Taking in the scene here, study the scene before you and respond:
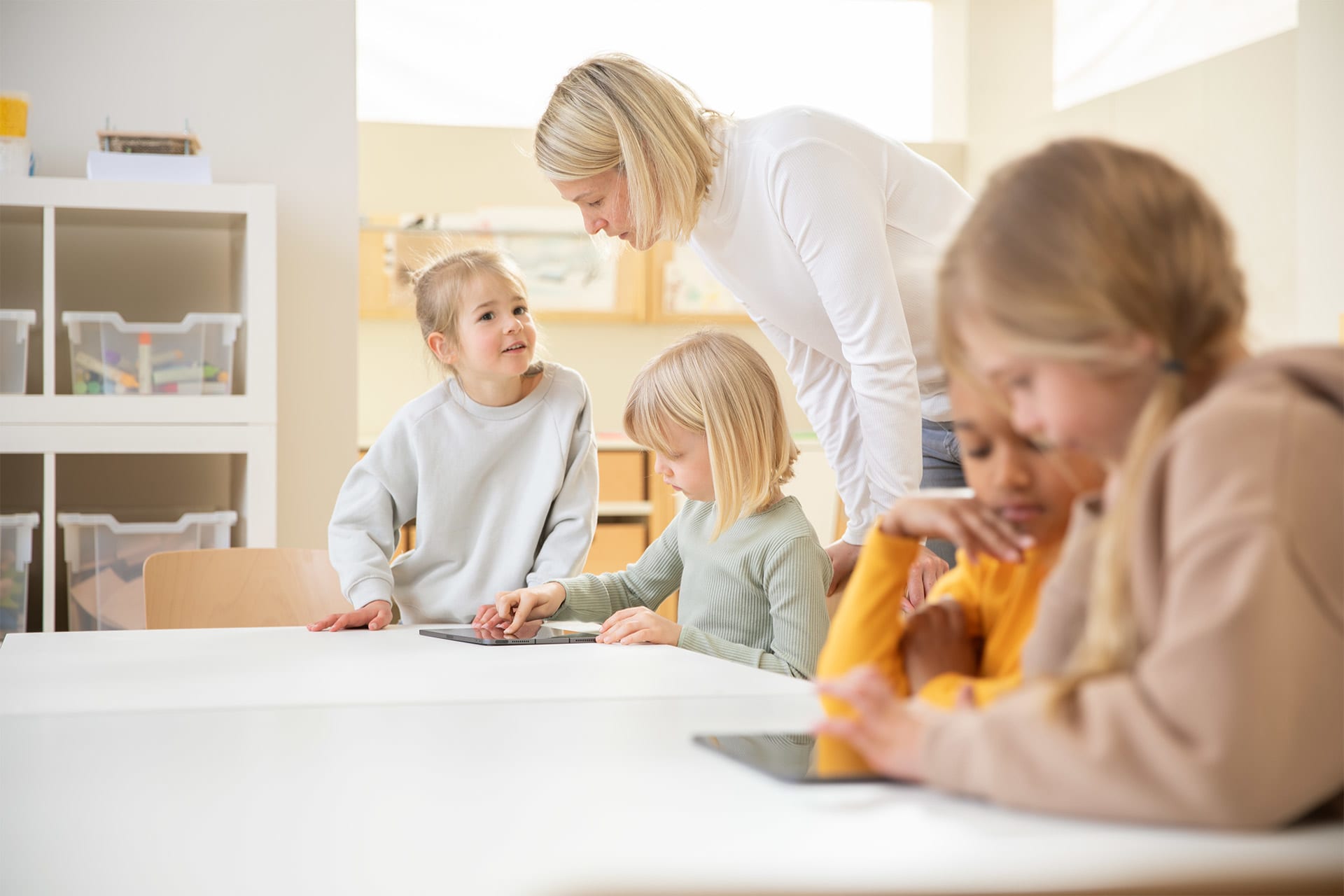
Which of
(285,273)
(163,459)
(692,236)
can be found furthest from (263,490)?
(692,236)

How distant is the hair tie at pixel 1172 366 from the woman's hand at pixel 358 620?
4.02 ft

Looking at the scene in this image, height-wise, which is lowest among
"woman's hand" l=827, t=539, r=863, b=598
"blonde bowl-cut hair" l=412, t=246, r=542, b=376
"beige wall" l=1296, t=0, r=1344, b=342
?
"woman's hand" l=827, t=539, r=863, b=598

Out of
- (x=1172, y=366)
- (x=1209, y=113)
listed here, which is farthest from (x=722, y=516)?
(x=1209, y=113)

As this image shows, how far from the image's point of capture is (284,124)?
2.79 meters

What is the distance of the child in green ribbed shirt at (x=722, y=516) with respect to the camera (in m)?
1.44

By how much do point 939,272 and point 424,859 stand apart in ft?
1.27

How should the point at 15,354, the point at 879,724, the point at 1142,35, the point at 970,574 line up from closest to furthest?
the point at 879,724
the point at 970,574
the point at 15,354
the point at 1142,35

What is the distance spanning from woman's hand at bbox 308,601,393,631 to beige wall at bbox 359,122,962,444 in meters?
2.95

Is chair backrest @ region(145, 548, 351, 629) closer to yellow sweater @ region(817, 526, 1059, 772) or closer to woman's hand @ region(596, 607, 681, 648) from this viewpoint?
woman's hand @ region(596, 607, 681, 648)

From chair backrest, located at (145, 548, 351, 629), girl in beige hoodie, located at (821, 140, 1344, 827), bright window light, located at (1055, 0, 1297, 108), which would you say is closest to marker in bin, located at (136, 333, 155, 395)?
chair backrest, located at (145, 548, 351, 629)

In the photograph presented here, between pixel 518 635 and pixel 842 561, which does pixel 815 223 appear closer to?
pixel 842 561

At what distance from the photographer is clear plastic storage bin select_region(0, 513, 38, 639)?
250cm

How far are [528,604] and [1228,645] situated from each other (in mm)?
1151

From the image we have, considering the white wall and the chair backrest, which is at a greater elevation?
the white wall
